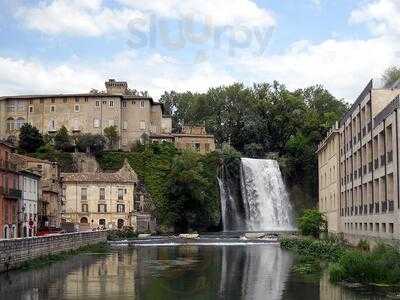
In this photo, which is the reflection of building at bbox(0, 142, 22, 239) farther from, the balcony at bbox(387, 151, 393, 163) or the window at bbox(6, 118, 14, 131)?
the window at bbox(6, 118, 14, 131)

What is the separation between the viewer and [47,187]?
79875 mm

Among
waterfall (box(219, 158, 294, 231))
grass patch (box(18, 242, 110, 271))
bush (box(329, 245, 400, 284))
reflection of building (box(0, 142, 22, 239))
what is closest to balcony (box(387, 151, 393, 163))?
bush (box(329, 245, 400, 284))

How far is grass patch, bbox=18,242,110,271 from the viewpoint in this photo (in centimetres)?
3630

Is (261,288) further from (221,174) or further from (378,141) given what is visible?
(221,174)

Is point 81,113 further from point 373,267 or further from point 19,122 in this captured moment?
point 373,267

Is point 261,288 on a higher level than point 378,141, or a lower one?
lower

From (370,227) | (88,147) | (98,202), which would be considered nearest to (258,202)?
(98,202)

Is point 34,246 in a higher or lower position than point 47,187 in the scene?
lower

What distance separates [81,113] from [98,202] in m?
20.5

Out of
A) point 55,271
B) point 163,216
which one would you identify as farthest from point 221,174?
point 55,271

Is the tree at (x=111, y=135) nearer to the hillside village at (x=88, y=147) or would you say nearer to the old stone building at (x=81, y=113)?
the hillside village at (x=88, y=147)

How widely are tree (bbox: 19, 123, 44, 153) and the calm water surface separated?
Answer: 51.4 m

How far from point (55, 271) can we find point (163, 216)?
50552mm

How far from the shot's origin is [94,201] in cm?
8281
